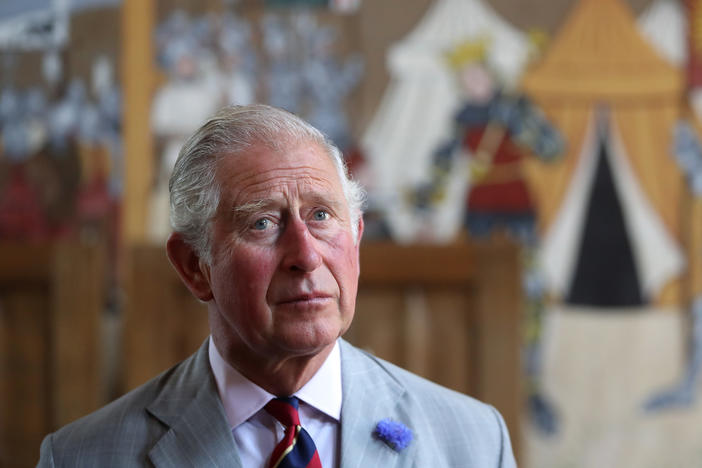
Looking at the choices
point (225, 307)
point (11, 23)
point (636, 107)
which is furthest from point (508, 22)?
point (225, 307)

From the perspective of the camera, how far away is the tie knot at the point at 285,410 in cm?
128

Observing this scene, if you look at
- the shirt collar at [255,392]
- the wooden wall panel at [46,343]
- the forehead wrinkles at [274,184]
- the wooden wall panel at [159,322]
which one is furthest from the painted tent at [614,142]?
the forehead wrinkles at [274,184]

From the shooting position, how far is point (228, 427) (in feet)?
4.21

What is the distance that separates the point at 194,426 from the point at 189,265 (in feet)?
0.84

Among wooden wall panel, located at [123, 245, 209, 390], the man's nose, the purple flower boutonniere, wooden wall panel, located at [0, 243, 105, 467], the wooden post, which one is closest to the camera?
the man's nose

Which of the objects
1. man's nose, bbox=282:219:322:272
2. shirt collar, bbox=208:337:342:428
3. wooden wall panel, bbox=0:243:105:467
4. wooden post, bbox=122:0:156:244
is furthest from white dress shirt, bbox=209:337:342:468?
wooden post, bbox=122:0:156:244

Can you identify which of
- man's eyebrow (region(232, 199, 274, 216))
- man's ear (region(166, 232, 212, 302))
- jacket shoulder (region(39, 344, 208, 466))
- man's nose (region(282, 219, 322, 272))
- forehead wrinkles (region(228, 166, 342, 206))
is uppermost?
forehead wrinkles (region(228, 166, 342, 206))

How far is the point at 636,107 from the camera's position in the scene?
3117 millimetres

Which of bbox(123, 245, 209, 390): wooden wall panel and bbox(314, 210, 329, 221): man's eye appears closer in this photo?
bbox(314, 210, 329, 221): man's eye

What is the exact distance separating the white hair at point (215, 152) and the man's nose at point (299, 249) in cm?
11

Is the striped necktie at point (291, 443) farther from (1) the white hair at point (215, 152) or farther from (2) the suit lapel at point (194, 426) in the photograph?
(1) the white hair at point (215, 152)

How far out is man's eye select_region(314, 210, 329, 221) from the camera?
1.26 metres

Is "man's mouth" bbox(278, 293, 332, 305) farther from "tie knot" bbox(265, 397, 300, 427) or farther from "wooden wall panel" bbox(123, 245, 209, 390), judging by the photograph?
"wooden wall panel" bbox(123, 245, 209, 390)

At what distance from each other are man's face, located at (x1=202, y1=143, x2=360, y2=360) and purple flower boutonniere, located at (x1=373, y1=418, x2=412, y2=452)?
19 centimetres
